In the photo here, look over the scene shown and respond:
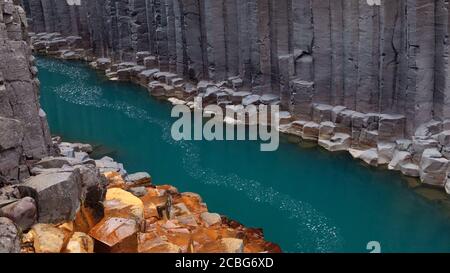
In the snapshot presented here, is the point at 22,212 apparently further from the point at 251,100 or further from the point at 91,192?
the point at 251,100

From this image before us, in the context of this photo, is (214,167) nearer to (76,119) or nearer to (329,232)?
(329,232)

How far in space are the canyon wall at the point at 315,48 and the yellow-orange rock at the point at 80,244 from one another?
35.9 feet

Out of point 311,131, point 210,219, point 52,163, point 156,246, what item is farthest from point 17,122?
point 311,131

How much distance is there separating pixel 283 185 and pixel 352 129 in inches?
136

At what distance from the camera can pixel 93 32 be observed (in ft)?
107

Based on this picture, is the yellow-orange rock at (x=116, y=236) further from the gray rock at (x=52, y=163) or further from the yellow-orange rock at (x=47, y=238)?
the gray rock at (x=52, y=163)

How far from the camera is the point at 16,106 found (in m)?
10.9

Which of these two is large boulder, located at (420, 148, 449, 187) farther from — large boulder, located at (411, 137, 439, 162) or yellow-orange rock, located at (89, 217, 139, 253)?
yellow-orange rock, located at (89, 217, 139, 253)

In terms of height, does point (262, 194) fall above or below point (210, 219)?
below

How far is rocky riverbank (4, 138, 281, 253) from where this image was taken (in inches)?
366

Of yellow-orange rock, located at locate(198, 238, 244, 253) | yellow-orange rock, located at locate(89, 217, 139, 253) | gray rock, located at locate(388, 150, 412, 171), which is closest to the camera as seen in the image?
yellow-orange rock, located at locate(89, 217, 139, 253)

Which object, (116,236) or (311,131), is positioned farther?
(311,131)

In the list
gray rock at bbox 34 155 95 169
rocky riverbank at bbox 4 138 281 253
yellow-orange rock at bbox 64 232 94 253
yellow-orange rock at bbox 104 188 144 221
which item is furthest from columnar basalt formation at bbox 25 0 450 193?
yellow-orange rock at bbox 64 232 94 253

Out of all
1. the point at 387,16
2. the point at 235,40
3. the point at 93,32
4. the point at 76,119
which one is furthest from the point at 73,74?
the point at 387,16
